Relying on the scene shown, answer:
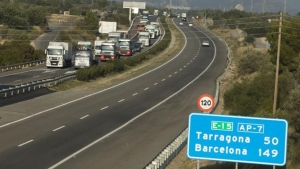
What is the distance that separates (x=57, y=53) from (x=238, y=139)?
47278mm

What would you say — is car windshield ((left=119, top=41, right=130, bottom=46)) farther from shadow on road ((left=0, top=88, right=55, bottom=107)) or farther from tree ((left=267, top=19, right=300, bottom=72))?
shadow on road ((left=0, top=88, right=55, bottom=107))

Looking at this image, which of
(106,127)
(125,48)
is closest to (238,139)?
(106,127)

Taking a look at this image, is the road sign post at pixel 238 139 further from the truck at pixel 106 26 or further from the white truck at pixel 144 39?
the truck at pixel 106 26

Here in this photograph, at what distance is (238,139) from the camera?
1201 centimetres

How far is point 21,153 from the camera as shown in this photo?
21.6 meters

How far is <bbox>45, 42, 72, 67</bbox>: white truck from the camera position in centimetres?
5756

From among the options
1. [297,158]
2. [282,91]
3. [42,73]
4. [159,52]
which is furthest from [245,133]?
[159,52]

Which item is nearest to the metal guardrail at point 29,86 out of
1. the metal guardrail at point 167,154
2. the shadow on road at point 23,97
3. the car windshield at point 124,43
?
the shadow on road at point 23,97

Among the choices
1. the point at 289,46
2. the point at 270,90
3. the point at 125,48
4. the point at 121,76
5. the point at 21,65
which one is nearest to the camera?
the point at 270,90

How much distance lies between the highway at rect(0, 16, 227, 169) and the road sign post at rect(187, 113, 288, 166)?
841 cm

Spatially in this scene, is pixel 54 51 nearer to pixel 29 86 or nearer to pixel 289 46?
pixel 29 86

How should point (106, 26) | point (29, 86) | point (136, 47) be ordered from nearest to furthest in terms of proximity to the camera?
point (29, 86) → point (136, 47) → point (106, 26)

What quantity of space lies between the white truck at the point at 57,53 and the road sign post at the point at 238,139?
4631cm

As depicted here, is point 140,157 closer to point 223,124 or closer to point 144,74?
point 223,124
